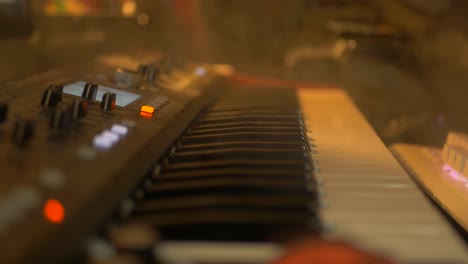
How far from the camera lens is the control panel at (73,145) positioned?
1.71ft

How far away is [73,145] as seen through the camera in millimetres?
706

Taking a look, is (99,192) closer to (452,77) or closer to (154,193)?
(154,193)

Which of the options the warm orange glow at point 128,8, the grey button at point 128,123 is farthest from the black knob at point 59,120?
the warm orange glow at point 128,8

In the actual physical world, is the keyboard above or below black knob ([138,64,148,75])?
below

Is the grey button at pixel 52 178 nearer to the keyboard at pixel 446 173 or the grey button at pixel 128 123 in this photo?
the grey button at pixel 128 123

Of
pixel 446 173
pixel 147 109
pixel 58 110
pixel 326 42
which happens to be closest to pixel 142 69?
pixel 147 109

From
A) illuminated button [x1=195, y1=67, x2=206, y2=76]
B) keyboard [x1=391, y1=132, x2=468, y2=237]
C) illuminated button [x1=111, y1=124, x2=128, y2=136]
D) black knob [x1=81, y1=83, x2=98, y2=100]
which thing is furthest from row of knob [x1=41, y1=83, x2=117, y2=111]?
keyboard [x1=391, y1=132, x2=468, y2=237]

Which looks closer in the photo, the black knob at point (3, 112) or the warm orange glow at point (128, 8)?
the black knob at point (3, 112)

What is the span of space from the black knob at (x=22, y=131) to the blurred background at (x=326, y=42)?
950 mm

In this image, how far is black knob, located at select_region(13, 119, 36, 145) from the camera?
0.67 m

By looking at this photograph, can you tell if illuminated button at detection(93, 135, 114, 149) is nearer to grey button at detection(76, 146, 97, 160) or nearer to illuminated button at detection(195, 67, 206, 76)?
grey button at detection(76, 146, 97, 160)

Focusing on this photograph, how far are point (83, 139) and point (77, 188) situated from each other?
0.17 m

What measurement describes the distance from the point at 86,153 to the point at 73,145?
33 millimetres

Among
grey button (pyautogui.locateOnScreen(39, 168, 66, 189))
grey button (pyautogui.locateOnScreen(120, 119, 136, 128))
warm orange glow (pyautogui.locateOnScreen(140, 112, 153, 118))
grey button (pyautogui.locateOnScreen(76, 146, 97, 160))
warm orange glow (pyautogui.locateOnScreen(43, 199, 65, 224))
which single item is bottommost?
warm orange glow (pyautogui.locateOnScreen(43, 199, 65, 224))
